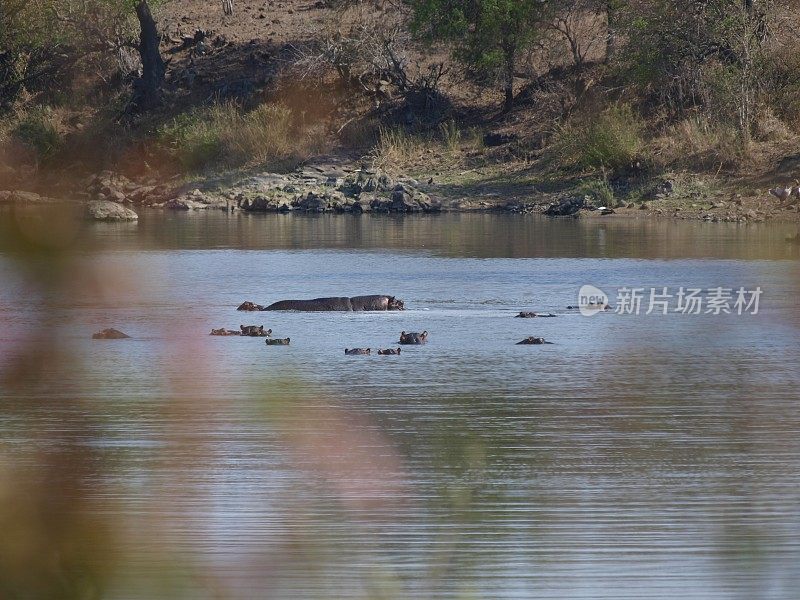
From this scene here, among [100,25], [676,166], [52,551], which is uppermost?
[100,25]

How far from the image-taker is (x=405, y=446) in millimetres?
9172

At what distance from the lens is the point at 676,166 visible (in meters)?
32.0

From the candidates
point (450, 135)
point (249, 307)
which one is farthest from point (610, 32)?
point (249, 307)

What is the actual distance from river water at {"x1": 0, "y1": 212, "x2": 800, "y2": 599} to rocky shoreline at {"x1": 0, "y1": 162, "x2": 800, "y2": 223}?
11.8m

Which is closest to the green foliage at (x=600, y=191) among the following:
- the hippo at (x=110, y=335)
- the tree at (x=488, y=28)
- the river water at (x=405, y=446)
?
the tree at (x=488, y=28)

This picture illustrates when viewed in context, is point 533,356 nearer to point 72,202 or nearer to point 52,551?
point 52,551

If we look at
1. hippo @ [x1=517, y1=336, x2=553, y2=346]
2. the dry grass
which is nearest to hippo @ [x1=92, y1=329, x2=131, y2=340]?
hippo @ [x1=517, y1=336, x2=553, y2=346]

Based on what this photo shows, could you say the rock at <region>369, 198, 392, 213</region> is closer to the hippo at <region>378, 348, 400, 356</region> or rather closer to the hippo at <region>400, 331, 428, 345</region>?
the hippo at <region>400, 331, 428, 345</region>

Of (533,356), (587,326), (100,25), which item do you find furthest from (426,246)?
(100,25)

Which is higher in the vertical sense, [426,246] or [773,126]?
[773,126]

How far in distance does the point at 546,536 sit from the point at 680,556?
69 centimetres

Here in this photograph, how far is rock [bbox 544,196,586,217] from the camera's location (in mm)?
31406

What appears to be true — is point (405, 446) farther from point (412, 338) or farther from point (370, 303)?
point (370, 303)

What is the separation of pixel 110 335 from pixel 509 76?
26048 mm
